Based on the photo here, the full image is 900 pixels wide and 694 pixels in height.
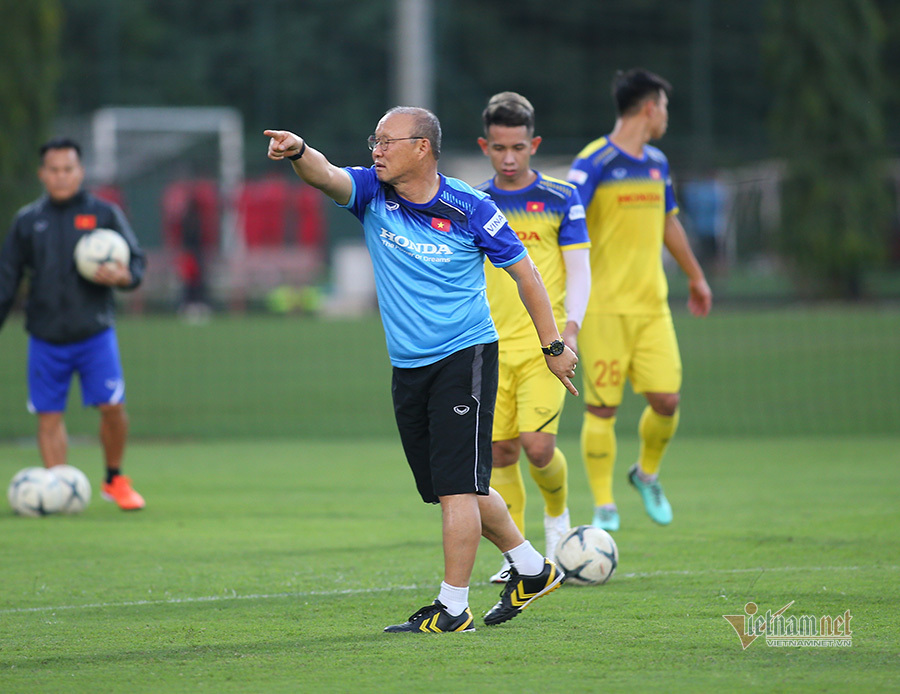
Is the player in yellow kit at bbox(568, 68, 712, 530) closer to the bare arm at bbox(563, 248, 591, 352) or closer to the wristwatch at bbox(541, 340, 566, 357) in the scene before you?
the bare arm at bbox(563, 248, 591, 352)

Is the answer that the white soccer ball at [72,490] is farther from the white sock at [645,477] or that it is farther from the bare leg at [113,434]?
the white sock at [645,477]

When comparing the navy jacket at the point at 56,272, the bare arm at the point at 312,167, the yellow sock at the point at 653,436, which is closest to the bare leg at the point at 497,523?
the bare arm at the point at 312,167

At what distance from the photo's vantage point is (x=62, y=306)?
367 inches

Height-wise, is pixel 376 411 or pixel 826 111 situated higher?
pixel 826 111

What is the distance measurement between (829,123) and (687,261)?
24053 mm

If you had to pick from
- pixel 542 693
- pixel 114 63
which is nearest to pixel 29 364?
pixel 542 693

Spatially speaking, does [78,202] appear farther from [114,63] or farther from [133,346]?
[114,63]

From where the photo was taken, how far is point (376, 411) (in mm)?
16297

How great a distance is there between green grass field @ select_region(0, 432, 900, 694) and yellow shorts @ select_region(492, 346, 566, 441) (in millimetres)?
794

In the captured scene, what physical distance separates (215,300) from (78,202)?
18.7 meters

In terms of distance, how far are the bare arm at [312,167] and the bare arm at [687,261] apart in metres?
3.63

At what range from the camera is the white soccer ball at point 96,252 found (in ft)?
30.4

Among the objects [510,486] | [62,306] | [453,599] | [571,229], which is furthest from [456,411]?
[62,306]

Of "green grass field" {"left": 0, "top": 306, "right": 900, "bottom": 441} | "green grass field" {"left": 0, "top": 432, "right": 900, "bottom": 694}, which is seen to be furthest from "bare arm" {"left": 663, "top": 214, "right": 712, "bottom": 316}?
"green grass field" {"left": 0, "top": 306, "right": 900, "bottom": 441}
